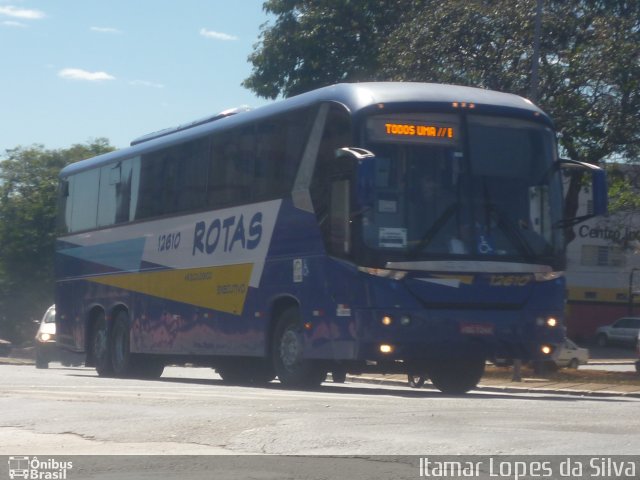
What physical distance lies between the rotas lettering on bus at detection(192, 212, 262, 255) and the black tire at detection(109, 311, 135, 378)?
3574 millimetres

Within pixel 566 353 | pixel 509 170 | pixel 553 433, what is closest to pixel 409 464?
pixel 553 433

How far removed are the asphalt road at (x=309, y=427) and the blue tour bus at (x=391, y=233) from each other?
1974 mm

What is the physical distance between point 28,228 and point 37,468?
50928mm

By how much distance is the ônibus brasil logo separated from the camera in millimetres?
7566

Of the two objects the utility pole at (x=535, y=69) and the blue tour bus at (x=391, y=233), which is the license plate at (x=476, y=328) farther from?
the utility pole at (x=535, y=69)

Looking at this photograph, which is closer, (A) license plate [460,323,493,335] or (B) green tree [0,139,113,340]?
(A) license plate [460,323,493,335]

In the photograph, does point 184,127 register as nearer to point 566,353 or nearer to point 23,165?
point 566,353

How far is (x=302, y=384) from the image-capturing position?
51.6 ft

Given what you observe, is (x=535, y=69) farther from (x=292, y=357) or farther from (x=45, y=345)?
(x=45, y=345)

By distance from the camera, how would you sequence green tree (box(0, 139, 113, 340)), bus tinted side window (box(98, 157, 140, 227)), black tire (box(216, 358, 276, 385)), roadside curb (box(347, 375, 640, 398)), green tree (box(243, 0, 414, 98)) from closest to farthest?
black tire (box(216, 358, 276, 385))
roadside curb (box(347, 375, 640, 398))
bus tinted side window (box(98, 157, 140, 227))
green tree (box(243, 0, 414, 98))
green tree (box(0, 139, 113, 340))

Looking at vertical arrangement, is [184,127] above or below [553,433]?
above

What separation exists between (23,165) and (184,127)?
41340 mm

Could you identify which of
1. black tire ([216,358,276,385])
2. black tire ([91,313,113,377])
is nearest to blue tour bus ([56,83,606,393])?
black tire ([216,358,276,385])

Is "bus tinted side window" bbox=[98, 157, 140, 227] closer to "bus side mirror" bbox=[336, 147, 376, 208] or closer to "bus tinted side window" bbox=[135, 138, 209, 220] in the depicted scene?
"bus tinted side window" bbox=[135, 138, 209, 220]
